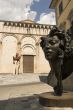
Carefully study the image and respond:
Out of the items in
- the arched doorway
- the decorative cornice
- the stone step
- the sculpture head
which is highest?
the decorative cornice

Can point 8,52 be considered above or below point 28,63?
above

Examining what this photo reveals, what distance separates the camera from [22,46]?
1005 inches

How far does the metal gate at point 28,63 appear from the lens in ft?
82.5

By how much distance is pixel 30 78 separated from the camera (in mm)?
15867

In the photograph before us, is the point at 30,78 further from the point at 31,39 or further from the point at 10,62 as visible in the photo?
the point at 31,39

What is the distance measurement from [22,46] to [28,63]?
223 cm

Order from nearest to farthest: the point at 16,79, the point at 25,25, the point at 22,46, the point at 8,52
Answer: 1. the point at 16,79
2. the point at 8,52
3. the point at 22,46
4. the point at 25,25

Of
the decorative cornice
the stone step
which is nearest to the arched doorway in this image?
the decorative cornice

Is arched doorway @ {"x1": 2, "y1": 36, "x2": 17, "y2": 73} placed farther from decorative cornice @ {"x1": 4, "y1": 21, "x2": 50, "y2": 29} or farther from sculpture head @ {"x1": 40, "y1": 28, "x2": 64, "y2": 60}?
sculpture head @ {"x1": 40, "y1": 28, "x2": 64, "y2": 60}

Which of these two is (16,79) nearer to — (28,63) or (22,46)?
(28,63)

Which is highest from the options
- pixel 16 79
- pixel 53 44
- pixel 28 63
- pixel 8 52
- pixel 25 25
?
pixel 25 25

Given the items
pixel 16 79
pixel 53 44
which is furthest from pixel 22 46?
pixel 53 44

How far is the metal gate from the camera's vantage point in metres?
25.2

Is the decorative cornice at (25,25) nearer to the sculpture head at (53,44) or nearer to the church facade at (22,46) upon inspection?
the church facade at (22,46)
